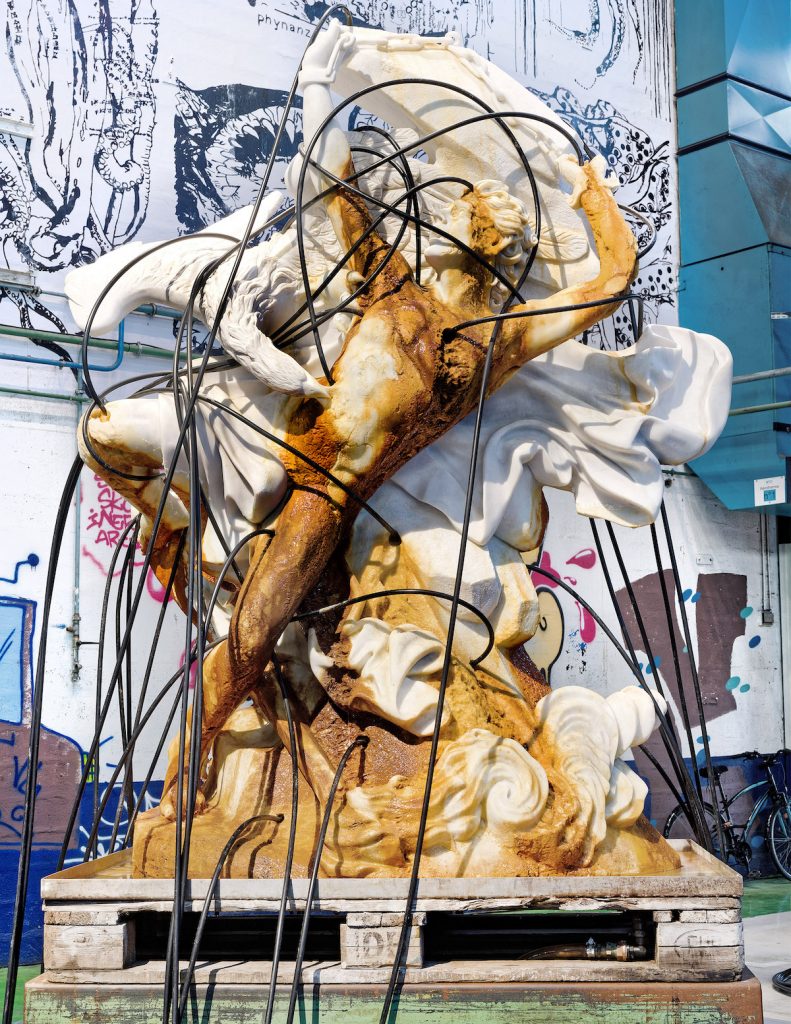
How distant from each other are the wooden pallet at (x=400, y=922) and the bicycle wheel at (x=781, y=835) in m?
6.63

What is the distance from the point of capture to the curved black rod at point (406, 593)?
152 inches

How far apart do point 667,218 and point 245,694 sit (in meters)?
7.22

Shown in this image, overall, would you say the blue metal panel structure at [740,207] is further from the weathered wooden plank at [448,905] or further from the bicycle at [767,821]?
the weathered wooden plank at [448,905]

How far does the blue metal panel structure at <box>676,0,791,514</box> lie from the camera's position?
9391 mm

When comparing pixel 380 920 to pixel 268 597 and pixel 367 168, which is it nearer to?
pixel 268 597

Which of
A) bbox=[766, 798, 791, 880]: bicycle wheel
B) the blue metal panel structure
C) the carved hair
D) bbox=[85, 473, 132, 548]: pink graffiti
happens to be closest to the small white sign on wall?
the blue metal panel structure

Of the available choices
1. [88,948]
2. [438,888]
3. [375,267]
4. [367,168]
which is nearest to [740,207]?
[375,267]

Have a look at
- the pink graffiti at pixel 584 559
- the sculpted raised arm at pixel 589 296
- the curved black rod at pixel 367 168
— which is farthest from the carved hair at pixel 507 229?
the pink graffiti at pixel 584 559

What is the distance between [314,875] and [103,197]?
5.15 meters

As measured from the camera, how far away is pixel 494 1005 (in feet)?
11.0

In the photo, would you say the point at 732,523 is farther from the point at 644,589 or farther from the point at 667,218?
the point at 667,218

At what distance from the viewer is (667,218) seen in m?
9.89

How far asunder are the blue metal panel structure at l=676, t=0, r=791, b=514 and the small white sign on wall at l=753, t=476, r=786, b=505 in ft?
0.16

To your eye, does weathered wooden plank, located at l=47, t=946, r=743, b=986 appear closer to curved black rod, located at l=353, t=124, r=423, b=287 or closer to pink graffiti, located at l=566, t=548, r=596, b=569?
curved black rod, located at l=353, t=124, r=423, b=287
